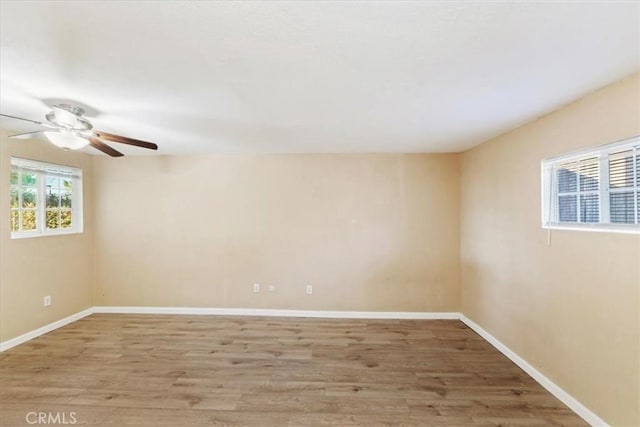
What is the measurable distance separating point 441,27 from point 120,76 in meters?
1.90

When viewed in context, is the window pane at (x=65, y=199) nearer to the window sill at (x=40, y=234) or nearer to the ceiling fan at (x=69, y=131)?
the window sill at (x=40, y=234)

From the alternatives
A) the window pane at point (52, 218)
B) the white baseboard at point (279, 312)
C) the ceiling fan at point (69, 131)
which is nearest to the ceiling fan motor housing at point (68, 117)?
the ceiling fan at point (69, 131)

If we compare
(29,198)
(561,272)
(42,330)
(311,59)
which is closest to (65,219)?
(29,198)

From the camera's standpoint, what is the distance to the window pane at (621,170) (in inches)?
78.5

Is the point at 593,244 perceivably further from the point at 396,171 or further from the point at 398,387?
the point at 396,171

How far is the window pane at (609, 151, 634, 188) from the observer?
6.54 feet

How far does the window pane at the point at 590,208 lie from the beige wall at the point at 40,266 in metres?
5.62

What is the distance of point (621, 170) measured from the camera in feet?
6.74

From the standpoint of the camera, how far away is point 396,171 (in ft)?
14.2

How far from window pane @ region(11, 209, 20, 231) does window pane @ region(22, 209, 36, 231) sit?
0.07 metres

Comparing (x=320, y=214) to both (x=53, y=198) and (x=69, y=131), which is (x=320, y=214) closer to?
(x=69, y=131)

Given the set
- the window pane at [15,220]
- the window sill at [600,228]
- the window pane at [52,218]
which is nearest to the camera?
the window sill at [600,228]

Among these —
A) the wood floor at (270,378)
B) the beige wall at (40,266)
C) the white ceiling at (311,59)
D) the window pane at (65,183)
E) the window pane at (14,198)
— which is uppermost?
the white ceiling at (311,59)

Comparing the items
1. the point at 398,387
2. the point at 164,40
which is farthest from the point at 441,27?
the point at 398,387
